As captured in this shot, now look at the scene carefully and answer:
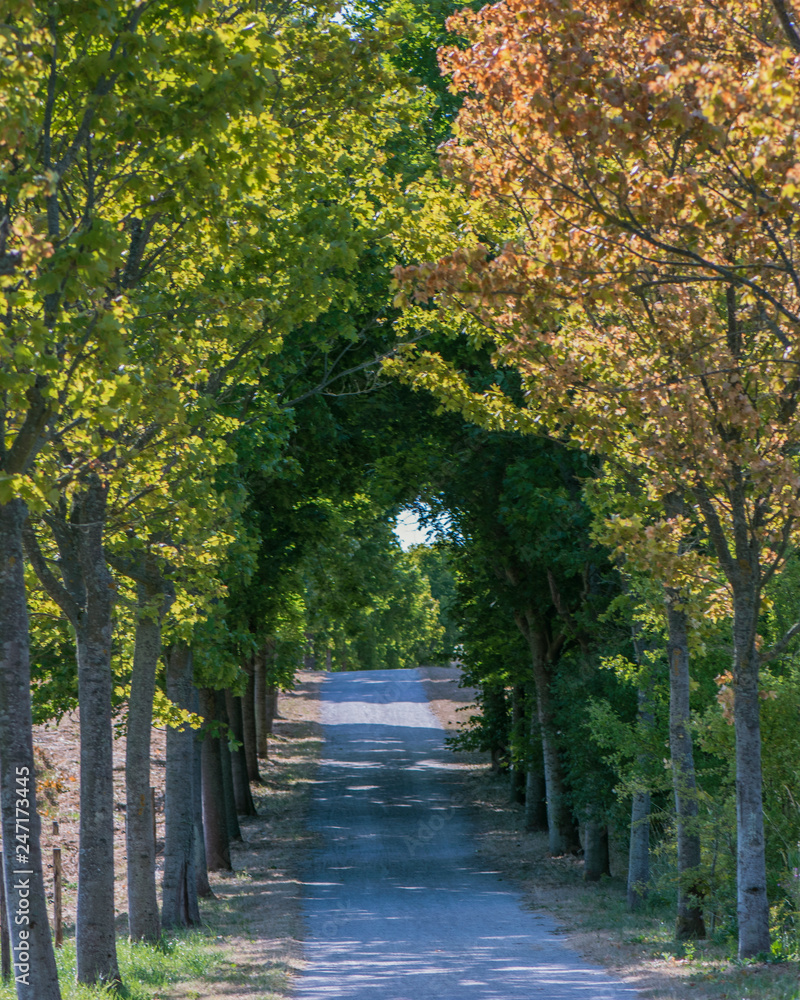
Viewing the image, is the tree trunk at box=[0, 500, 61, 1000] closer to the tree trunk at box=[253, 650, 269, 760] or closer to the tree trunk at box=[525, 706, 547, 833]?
the tree trunk at box=[525, 706, 547, 833]

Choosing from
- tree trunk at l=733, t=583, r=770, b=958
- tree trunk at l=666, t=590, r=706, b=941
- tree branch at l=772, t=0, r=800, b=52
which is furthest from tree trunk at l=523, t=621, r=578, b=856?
tree branch at l=772, t=0, r=800, b=52

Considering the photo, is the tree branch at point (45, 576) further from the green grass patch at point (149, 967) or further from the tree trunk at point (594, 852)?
the tree trunk at point (594, 852)

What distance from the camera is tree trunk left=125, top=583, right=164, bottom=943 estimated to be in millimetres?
12977

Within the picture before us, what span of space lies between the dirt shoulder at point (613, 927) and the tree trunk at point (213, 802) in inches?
221

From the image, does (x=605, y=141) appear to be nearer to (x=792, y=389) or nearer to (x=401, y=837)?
(x=792, y=389)

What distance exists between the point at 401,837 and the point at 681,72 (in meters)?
23.5

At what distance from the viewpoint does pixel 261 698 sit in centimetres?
3738

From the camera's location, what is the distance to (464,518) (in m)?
24.0

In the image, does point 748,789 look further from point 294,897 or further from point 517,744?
point 517,744

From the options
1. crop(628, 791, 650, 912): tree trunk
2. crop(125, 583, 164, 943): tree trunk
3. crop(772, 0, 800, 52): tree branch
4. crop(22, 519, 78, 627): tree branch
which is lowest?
crop(628, 791, 650, 912): tree trunk

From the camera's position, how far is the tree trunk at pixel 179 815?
51.5 feet

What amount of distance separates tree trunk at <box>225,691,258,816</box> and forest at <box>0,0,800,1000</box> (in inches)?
321

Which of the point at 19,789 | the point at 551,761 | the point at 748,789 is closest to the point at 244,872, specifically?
the point at 551,761

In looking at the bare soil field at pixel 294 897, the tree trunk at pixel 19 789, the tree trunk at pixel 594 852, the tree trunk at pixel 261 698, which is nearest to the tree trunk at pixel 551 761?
the bare soil field at pixel 294 897
